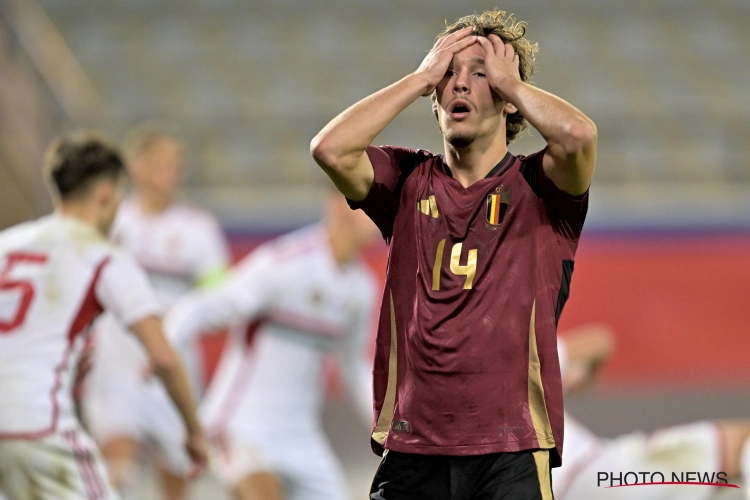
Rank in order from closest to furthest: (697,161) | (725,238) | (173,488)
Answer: (173,488), (725,238), (697,161)

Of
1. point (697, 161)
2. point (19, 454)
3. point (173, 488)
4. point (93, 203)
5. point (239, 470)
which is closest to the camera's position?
point (19, 454)

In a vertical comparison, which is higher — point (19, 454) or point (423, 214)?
point (423, 214)

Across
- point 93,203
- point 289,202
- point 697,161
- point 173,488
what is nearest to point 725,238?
point 697,161

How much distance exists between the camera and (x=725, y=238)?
11.0 meters

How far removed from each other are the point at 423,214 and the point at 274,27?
43.5ft

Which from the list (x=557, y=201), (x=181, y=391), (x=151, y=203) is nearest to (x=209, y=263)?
(x=151, y=203)

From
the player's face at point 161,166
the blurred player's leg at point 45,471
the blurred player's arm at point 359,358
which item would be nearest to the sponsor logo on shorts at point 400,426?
the blurred player's leg at point 45,471

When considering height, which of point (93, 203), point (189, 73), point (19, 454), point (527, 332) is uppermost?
point (189, 73)

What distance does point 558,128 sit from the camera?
3.39 m

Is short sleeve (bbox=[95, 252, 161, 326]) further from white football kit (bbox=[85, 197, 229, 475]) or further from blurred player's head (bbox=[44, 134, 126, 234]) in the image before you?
white football kit (bbox=[85, 197, 229, 475])

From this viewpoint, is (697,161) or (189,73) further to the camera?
(189,73)

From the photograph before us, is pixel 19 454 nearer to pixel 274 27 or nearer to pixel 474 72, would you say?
pixel 474 72

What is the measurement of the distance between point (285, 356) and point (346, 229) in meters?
0.95

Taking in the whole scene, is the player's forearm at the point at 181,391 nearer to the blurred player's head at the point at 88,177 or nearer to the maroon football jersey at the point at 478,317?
the blurred player's head at the point at 88,177
